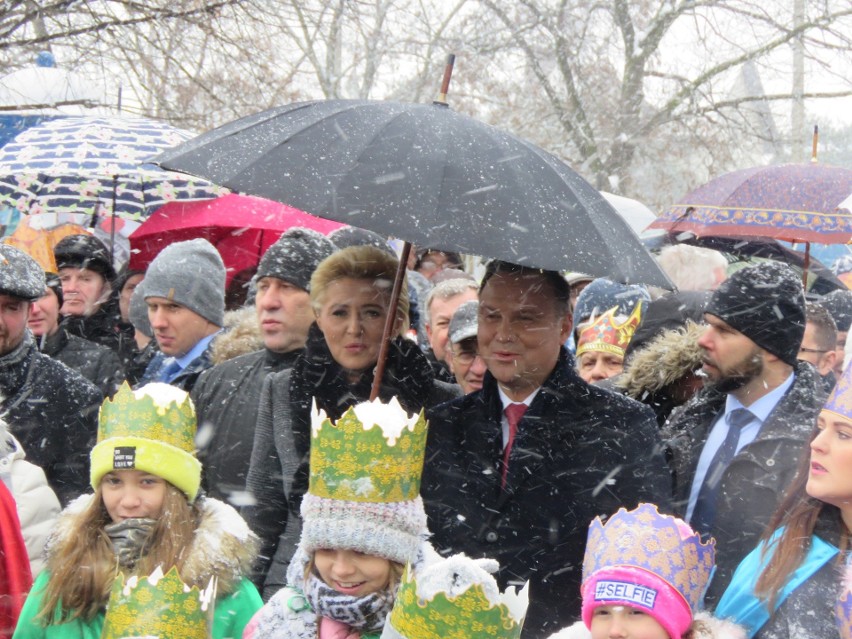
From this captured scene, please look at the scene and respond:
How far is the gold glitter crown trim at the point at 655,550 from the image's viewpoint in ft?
10.3

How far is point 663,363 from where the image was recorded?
4902 millimetres

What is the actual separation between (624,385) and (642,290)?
55.8 inches

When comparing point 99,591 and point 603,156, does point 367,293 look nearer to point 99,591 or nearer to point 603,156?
point 99,591

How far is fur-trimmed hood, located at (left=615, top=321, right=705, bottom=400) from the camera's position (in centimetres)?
486

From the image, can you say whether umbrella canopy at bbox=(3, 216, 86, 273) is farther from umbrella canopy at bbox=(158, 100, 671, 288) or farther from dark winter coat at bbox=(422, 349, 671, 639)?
dark winter coat at bbox=(422, 349, 671, 639)

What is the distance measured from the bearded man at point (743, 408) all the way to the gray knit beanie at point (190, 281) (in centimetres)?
263

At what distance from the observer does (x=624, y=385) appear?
504cm

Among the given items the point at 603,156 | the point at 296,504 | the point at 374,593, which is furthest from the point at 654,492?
the point at 603,156

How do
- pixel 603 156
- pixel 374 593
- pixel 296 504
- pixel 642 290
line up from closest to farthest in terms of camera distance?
pixel 374 593, pixel 296 504, pixel 642 290, pixel 603 156

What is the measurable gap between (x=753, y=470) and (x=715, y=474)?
16cm

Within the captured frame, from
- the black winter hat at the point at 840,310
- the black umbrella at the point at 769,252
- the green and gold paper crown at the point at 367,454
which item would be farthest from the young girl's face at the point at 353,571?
the black umbrella at the point at 769,252

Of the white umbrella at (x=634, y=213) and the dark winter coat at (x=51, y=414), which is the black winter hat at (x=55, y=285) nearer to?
the dark winter coat at (x=51, y=414)

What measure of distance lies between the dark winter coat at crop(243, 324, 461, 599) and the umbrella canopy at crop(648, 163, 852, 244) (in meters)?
3.04

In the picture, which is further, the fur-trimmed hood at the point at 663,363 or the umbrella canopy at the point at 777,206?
the umbrella canopy at the point at 777,206
